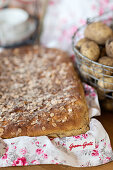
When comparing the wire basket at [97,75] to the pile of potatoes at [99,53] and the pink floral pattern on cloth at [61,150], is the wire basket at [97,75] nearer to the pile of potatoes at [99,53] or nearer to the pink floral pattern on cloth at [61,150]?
the pile of potatoes at [99,53]

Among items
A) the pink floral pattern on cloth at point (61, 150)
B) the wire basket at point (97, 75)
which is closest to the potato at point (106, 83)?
the wire basket at point (97, 75)

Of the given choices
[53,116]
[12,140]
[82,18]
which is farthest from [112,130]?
[82,18]

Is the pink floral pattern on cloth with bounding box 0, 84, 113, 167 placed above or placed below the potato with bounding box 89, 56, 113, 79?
below

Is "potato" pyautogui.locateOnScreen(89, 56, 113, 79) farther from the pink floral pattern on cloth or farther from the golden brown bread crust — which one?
the pink floral pattern on cloth

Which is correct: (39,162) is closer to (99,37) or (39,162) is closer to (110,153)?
(110,153)

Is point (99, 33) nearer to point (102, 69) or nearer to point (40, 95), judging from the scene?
point (102, 69)

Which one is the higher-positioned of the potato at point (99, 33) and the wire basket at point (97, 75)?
the potato at point (99, 33)

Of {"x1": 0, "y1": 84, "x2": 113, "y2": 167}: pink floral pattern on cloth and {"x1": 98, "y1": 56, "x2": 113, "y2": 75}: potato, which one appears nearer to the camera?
{"x1": 0, "y1": 84, "x2": 113, "y2": 167}: pink floral pattern on cloth

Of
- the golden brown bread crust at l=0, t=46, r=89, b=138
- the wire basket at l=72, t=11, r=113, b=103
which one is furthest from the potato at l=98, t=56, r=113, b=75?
the golden brown bread crust at l=0, t=46, r=89, b=138

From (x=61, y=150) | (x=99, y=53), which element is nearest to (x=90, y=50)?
(x=99, y=53)
